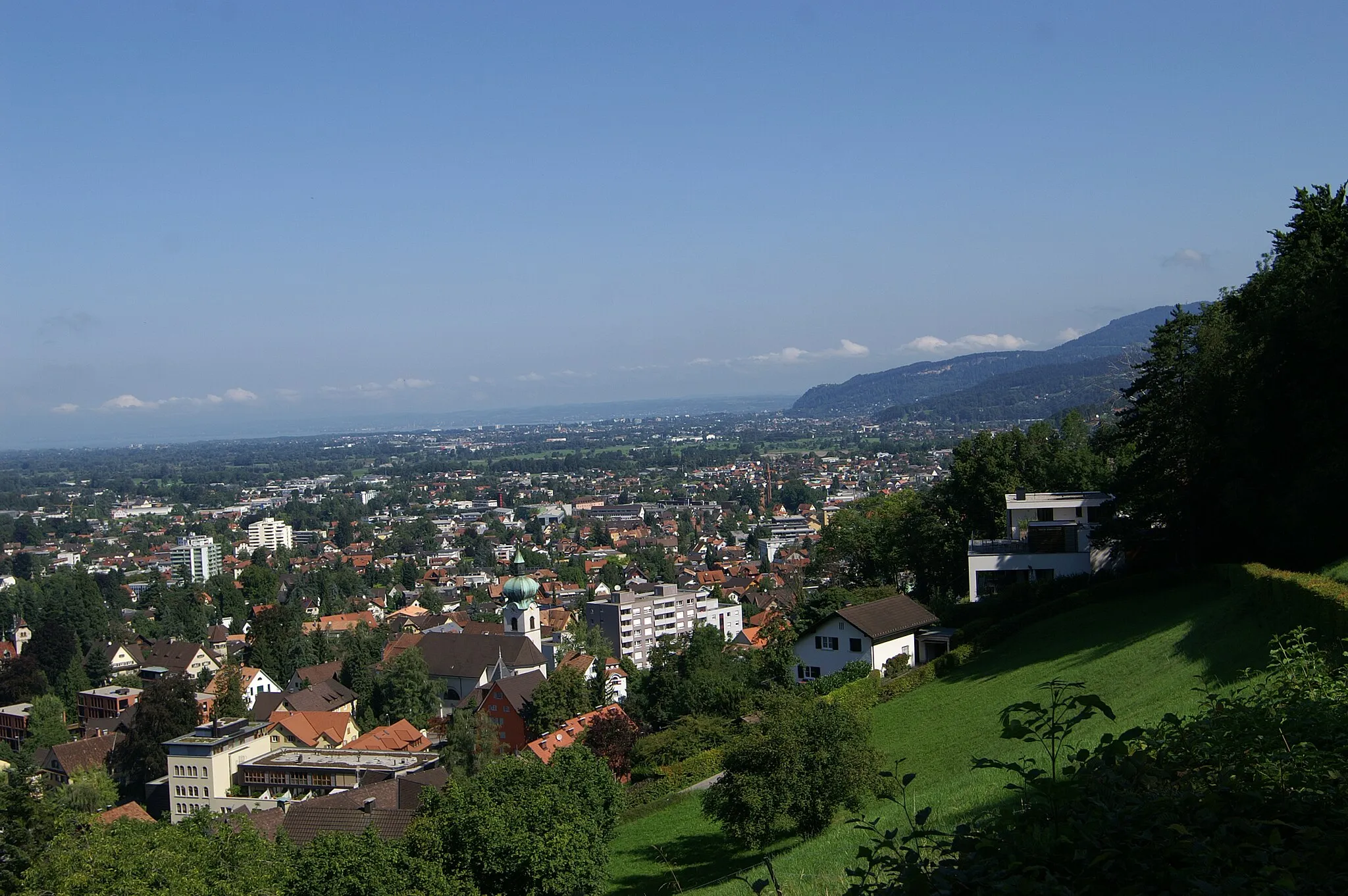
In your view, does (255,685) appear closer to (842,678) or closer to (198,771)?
(198,771)

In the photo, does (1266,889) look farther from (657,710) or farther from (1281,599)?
(657,710)

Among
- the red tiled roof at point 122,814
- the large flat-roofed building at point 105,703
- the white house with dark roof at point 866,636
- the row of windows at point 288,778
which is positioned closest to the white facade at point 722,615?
the large flat-roofed building at point 105,703

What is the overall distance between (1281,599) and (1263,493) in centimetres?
709

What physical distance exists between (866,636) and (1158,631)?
8.24m

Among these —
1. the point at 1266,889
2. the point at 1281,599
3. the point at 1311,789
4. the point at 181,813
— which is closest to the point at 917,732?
the point at 1281,599

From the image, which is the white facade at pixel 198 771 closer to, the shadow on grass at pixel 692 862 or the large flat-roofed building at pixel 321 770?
the large flat-roofed building at pixel 321 770

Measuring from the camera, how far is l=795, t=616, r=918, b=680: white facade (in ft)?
80.6

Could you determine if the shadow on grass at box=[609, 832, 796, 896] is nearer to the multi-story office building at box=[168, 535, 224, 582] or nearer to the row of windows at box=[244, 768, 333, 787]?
the row of windows at box=[244, 768, 333, 787]

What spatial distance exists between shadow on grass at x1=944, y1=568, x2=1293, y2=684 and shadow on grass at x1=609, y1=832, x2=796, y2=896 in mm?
5883

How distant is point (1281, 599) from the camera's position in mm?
13422

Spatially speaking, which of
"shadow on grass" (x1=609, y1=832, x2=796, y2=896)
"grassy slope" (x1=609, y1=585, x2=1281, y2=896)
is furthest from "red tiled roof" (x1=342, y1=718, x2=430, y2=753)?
"shadow on grass" (x1=609, y1=832, x2=796, y2=896)

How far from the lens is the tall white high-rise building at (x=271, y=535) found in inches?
5620

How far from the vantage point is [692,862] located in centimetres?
1579

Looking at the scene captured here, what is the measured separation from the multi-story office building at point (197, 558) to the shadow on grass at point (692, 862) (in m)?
110
